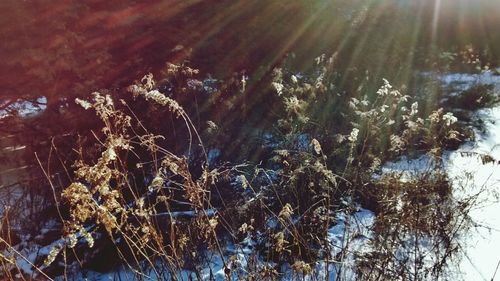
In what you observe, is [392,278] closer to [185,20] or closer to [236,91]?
[236,91]

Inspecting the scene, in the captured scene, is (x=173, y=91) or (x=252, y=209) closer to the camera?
(x=252, y=209)

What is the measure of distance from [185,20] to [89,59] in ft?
4.95

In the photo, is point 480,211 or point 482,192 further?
point 482,192

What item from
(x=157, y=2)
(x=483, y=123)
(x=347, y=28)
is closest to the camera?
(x=157, y=2)

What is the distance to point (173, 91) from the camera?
5516 millimetres

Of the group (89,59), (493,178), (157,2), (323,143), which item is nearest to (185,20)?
(157,2)

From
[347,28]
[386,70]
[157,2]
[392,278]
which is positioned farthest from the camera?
[347,28]

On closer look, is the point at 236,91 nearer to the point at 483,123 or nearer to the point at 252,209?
the point at 252,209

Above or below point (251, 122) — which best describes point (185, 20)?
above

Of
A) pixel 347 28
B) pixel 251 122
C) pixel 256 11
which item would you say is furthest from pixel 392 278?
pixel 347 28

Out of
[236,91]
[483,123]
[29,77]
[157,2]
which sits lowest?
[483,123]

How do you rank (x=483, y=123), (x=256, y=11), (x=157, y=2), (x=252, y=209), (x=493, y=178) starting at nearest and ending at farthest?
(x=252, y=209), (x=493, y=178), (x=157, y=2), (x=483, y=123), (x=256, y=11)

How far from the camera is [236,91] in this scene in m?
5.90

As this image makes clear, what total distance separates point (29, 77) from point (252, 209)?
2.87 meters
